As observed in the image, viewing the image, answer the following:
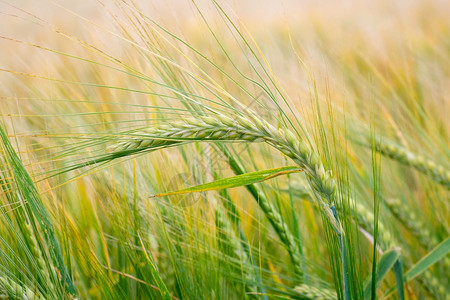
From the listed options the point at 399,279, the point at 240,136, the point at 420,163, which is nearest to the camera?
the point at 240,136

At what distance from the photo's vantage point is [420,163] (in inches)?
41.4

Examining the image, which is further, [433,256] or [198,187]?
[433,256]

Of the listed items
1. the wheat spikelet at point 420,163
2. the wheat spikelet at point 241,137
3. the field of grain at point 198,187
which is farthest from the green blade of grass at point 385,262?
the wheat spikelet at point 420,163

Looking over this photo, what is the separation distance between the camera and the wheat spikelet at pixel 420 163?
1048mm

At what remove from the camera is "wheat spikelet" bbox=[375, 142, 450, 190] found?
A: 3.44ft

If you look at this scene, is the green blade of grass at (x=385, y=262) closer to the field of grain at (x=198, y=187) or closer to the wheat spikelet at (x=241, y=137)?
the field of grain at (x=198, y=187)

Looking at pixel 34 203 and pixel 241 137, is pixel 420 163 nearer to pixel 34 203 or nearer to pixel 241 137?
pixel 241 137

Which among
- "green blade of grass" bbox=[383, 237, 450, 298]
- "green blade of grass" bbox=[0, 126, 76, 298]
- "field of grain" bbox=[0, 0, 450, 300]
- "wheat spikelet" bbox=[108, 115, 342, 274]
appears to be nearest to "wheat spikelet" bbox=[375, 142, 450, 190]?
"field of grain" bbox=[0, 0, 450, 300]

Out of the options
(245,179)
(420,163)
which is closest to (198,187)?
(245,179)

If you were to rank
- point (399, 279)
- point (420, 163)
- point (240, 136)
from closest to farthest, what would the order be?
1. point (240, 136)
2. point (399, 279)
3. point (420, 163)

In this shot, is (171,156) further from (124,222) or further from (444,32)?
(444,32)

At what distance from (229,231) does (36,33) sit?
8.96ft

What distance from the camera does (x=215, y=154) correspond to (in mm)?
842

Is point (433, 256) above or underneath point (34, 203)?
underneath
